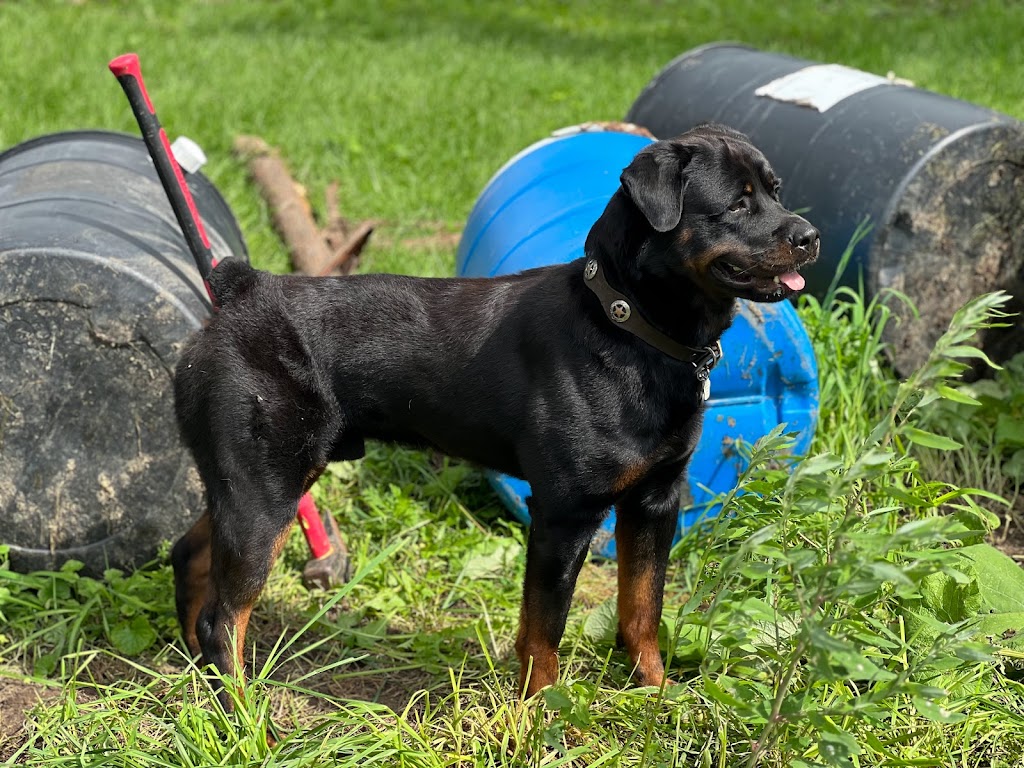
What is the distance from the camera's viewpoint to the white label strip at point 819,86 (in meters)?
5.17

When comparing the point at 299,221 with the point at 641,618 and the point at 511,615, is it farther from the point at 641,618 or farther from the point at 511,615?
the point at 641,618

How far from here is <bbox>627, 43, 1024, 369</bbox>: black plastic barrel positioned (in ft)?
15.1

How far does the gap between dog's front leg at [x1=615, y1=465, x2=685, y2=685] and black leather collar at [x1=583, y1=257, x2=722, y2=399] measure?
0.33 m

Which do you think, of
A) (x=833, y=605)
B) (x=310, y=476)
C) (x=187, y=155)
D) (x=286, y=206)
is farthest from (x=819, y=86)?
(x=833, y=605)

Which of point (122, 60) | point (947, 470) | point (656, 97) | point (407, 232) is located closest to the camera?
point (122, 60)

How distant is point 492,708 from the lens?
Result: 3.21 metres

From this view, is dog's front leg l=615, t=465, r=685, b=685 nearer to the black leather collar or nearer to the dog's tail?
the black leather collar

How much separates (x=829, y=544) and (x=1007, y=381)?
257 centimetres

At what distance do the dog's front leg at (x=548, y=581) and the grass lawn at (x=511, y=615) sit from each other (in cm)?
11

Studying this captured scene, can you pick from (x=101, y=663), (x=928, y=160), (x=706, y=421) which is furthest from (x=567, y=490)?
(x=928, y=160)

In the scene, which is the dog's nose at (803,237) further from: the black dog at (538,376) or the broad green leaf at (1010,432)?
the broad green leaf at (1010,432)

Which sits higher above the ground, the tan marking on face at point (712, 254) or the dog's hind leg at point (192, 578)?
the tan marking on face at point (712, 254)

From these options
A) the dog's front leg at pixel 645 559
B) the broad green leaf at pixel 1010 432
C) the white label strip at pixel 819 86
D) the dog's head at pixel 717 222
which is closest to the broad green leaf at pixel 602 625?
the dog's front leg at pixel 645 559

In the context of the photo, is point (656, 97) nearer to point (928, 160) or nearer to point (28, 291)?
point (928, 160)
